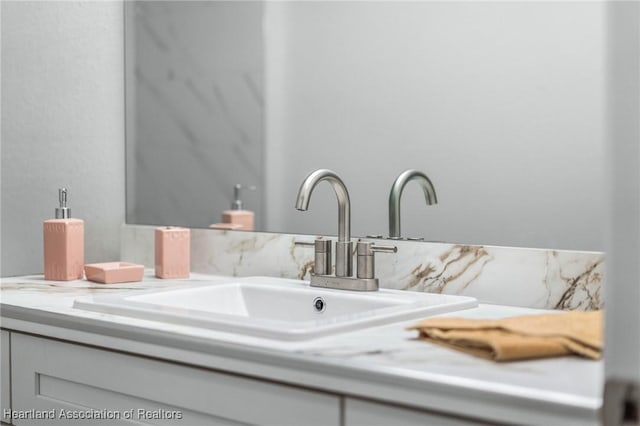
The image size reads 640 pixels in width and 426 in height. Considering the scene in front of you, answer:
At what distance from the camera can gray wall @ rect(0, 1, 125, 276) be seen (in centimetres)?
199

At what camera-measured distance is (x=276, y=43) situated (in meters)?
1.92

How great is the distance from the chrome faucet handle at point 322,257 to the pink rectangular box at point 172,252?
1.36 feet

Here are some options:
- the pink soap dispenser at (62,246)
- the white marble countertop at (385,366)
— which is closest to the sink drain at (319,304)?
the white marble countertop at (385,366)

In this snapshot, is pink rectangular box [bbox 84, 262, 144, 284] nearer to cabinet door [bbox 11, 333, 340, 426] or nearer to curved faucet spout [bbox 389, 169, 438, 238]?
cabinet door [bbox 11, 333, 340, 426]

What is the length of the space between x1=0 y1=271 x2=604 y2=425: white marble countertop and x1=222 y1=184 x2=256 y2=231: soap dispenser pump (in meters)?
0.60

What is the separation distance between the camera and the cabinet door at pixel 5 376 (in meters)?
1.58

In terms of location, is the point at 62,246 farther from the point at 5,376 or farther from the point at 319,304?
the point at 319,304

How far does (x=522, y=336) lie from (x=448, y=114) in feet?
2.12

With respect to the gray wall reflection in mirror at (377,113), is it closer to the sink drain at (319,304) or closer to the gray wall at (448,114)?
the gray wall at (448,114)

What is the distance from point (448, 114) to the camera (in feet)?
5.45

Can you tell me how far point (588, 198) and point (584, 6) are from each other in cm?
36

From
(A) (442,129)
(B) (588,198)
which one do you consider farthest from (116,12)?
(B) (588,198)

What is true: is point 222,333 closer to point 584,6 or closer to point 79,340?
point 79,340

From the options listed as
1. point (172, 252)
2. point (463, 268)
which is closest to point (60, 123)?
point (172, 252)
